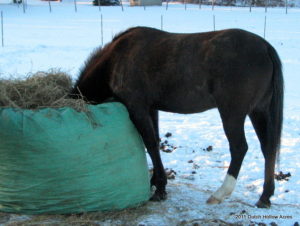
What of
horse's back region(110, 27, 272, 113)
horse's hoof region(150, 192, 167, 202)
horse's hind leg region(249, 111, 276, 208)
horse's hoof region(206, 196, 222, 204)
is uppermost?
horse's back region(110, 27, 272, 113)

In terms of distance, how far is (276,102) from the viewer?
387 cm

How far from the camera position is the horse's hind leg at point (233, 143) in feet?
12.0

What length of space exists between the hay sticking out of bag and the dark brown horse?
0.30 metres

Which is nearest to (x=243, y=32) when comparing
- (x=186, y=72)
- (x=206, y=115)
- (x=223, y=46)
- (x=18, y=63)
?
(x=223, y=46)

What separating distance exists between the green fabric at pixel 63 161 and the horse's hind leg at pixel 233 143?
0.86m

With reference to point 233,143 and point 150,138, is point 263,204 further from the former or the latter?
point 150,138

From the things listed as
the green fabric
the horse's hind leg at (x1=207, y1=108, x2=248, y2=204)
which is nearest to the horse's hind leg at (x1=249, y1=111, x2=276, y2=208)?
the horse's hind leg at (x1=207, y1=108, x2=248, y2=204)

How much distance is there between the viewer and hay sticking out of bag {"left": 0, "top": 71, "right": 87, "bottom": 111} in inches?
145

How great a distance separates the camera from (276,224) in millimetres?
3531

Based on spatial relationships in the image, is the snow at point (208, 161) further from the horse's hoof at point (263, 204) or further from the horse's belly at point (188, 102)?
the horse's belly at point (188, 102)

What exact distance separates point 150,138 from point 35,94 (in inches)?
45.8

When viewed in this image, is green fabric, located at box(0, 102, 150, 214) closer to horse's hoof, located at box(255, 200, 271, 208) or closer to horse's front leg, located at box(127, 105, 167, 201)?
horse's front leg, located at box(127, 105, 167, 201)

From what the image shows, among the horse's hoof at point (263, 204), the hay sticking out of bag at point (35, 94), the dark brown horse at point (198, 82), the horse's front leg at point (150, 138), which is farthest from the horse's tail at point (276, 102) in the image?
the hay sticking out of bag at point (35, 94)

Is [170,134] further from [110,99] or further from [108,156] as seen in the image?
[108,156]
